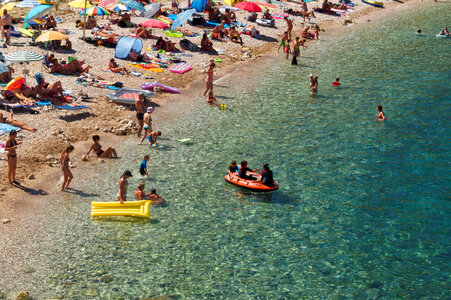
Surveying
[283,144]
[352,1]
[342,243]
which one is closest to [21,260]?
[342,243]

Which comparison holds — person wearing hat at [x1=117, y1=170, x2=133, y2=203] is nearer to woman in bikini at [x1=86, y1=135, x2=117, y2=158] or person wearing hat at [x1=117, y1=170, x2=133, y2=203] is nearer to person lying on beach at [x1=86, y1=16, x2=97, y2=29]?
woman in bikini at [x1=86, y1=135, x2=117, y2=158]

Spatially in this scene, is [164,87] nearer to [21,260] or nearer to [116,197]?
[116,197]

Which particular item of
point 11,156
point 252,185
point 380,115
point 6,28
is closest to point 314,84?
point 380,115

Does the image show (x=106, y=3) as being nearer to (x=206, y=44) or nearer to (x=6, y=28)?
(x=206, y=44)

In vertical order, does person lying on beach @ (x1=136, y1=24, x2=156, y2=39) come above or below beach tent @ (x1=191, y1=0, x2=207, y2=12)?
below

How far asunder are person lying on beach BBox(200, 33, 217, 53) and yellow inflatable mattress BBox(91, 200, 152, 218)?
2172 cm


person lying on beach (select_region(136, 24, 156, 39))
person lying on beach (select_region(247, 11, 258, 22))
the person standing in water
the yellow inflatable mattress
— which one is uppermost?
person lying on beach (select_region(247, 11, 258, 22))

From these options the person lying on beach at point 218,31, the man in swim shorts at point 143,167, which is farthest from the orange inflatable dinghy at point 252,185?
the person lying on beach at point 218,31

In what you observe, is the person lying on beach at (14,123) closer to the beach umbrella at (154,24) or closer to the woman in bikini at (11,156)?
the woman in bikini at (11,156)

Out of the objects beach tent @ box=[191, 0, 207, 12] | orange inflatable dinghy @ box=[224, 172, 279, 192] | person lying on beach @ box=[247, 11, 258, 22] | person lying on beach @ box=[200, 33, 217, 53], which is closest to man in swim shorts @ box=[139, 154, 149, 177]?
orange inflatable dinghy @ box=[224, 172, 279, 192]

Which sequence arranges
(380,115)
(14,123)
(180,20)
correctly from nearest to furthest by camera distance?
(14,123)
(380,115)
(180,20)

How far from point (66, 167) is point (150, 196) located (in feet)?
10.4

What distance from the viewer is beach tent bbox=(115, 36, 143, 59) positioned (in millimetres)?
33906

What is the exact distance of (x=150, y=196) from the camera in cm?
1888
